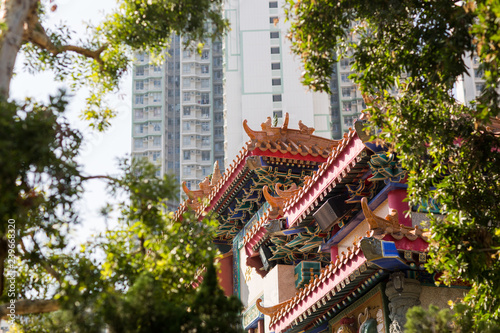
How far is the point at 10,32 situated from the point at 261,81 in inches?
2143

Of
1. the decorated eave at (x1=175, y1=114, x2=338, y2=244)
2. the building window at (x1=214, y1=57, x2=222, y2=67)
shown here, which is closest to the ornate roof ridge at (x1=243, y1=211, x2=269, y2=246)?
the decorated eave at (x1=175, y1=114, x2=338, y2=244)

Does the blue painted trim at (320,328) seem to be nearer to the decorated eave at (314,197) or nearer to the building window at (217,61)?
the decorated eave at (314,197)

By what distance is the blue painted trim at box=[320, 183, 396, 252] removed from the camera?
14.4 meters

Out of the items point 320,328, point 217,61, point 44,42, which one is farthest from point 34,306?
point 217,61

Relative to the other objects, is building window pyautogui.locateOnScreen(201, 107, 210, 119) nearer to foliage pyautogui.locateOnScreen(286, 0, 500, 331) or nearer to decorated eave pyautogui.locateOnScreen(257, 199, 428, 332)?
decorated eave pyautogui.locateOnScreen(257, 199, 428, 332)

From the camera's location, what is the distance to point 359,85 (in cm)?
1016

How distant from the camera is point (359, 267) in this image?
12.8 meters

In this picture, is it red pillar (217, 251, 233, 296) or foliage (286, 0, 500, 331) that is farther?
red pillar (217, 251, 233, 296)

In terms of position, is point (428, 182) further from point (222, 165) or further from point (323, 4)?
point (222, 165)

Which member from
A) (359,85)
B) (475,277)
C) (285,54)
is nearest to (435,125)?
(359,85)

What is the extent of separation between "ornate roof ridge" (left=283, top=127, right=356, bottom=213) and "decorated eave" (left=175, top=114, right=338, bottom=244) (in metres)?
0.96

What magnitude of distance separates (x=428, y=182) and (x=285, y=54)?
53.6m

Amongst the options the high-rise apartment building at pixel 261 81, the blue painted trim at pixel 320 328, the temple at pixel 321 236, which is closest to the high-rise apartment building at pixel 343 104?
the high-rise apartment building at pixel 261 81

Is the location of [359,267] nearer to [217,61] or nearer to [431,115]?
[431,115]
